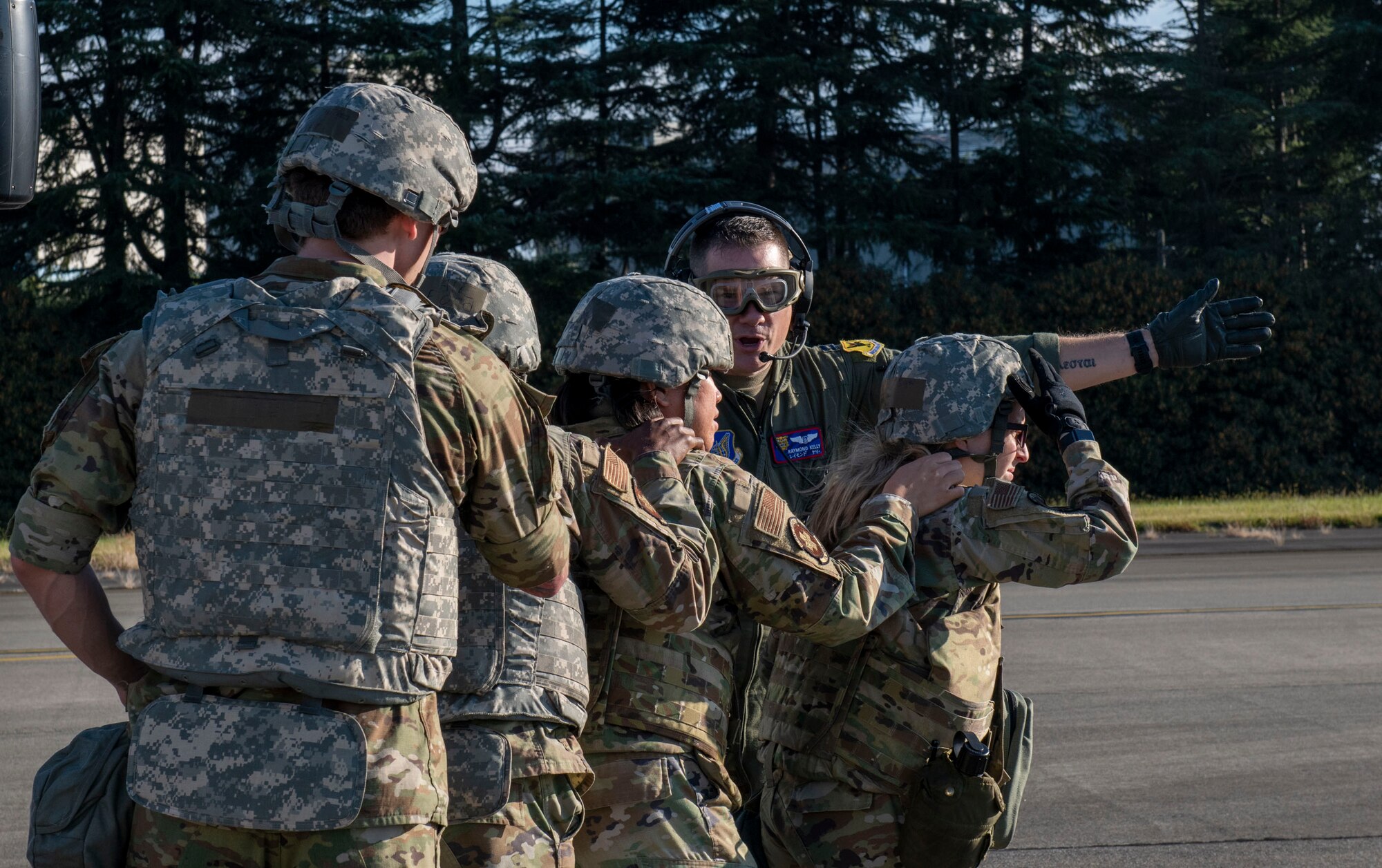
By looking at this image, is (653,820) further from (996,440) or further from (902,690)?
(996,440)

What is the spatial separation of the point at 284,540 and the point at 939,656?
5.56 ft

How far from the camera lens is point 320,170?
2.44 m

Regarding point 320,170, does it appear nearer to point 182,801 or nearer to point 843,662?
point 182,801

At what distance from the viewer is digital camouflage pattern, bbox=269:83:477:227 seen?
2.44 m

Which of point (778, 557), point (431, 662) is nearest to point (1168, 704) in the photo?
point (778, 557)

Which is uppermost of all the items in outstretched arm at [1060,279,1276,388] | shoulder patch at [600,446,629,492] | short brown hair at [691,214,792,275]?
short brown hair at [691,214,792,275]

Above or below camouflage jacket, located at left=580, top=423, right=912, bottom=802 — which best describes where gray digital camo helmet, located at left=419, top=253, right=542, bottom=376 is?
above

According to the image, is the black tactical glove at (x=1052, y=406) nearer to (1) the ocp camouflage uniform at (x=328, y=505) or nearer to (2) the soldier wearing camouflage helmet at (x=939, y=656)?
(2) the soldier wearing camouflage helmet at (x=939, y=656)

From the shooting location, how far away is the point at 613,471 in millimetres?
2740

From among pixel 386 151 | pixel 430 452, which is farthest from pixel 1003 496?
pixel 386 151

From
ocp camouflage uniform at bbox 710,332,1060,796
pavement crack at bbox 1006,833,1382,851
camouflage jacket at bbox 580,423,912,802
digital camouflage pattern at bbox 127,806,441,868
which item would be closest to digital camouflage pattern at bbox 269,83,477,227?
camouflage jacket at bbox 580,423,912,802

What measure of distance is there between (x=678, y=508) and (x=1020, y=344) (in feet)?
6.03

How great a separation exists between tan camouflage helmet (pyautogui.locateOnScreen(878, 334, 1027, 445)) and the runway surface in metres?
2.53

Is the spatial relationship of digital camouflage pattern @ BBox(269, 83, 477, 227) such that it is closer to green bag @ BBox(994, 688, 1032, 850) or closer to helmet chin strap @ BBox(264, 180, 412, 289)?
helmet chin strap @ BBox(264, 180, 412, 289)
